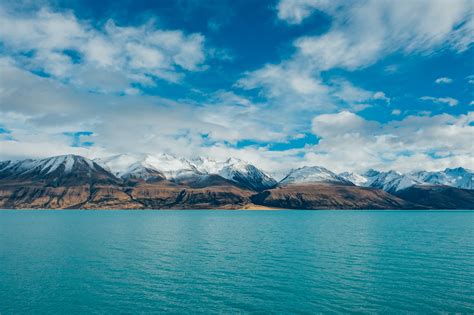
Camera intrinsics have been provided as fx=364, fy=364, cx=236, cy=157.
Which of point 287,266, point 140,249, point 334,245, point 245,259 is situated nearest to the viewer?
point 287,266

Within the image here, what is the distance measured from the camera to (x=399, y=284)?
54.4 m

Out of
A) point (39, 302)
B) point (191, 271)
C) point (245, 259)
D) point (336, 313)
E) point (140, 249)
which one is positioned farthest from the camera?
point (140, 249)

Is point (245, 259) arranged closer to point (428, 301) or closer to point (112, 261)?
point (112, 261)

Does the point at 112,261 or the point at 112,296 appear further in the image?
the point at 112,261

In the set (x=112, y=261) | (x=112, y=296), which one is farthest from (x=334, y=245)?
(x=112, y=296)

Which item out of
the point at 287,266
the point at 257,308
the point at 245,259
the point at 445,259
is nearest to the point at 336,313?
the point at 257,308

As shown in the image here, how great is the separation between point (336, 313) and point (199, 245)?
6008 centimetres

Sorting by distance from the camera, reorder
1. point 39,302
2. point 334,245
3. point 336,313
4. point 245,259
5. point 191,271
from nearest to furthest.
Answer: point 336,313 → point 39,302 → point 191,271 → point 245,259 → point 334,245

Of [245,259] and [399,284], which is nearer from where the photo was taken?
[399,284]

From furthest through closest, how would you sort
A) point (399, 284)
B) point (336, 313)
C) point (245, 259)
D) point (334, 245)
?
1. point (334, 245)
2. point (245, 259)
3. point (399, 284)
4. point (336, 313)

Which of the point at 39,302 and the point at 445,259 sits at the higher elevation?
the point at 445,259

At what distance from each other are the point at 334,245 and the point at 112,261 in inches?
2180

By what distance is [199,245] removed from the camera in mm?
97625

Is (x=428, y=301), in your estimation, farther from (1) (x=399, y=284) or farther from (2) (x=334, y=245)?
(2) (x=334, y=245)
